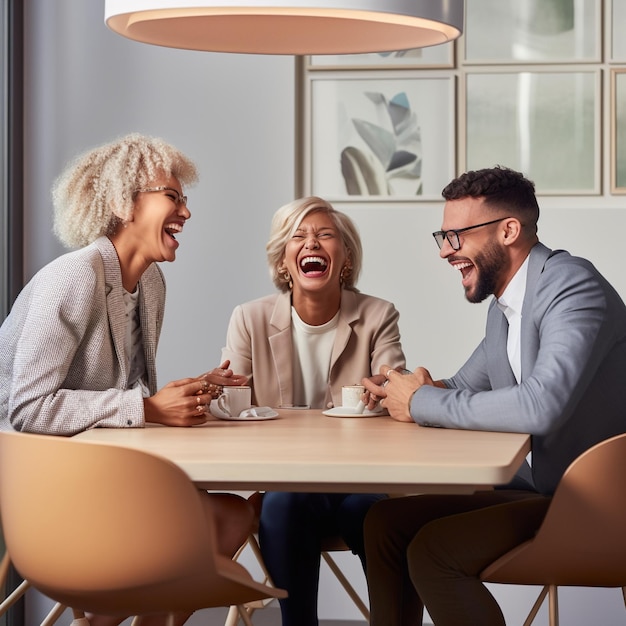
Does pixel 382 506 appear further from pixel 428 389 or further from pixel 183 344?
pixel 183 344

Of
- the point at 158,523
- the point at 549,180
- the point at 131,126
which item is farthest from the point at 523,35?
the point at 158,523

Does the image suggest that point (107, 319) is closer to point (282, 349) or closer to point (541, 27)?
point (282, 349)

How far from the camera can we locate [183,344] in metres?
4.38

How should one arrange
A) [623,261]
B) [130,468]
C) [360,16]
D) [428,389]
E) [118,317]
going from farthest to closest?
[623,261] → [118,317] → [428,389] → [360,16] → [130,468]

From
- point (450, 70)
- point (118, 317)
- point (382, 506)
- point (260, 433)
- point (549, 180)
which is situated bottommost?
point (382, 506)

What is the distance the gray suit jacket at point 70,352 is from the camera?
2.60m

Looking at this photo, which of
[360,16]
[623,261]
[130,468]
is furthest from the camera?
[623,261]

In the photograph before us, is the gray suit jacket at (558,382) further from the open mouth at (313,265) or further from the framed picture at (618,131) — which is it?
the framed picture at (618,131)

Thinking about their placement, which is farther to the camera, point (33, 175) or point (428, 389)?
point (33, 175)

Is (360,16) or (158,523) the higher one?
(360,16)

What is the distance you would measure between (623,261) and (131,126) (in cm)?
203

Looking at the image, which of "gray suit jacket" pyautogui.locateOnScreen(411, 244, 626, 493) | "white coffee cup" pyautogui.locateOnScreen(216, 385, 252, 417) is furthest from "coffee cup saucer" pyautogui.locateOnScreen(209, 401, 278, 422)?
"gray suit jacket" pyautogui.locateOnScreen(411, 244, 626, 493)

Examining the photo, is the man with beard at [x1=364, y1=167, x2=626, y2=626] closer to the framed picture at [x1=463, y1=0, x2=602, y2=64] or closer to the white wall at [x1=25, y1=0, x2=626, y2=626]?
the white wall at [x1=25, y1=0, x2=626, y2=626]

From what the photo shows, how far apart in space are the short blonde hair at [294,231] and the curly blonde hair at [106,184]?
54 cm
